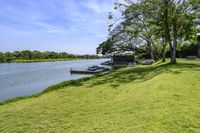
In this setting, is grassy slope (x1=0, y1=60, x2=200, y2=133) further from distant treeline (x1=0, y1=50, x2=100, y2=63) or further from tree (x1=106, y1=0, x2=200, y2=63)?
distant treeline (x1=0, y1=50, x2=100, y2=63)

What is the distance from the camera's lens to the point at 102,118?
435cm


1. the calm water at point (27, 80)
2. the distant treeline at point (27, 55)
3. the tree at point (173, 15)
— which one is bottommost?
the calm water at point (27, 80)

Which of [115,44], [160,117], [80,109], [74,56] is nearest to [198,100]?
[160,117]

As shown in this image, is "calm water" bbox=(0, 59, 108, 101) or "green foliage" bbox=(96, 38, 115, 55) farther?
"green foliage" bbox=(96, 38, 115, 55)

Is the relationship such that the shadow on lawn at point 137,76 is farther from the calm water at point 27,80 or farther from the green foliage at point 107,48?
the green foliage at point 107,48

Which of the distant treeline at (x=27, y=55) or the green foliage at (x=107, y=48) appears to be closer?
the green foliage at (x=107, y=48)

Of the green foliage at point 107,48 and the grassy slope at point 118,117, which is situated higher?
the green foliage at point 107,48

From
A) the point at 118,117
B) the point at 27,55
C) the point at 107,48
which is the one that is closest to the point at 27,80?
the point at 118,117

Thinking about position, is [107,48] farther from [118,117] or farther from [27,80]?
[118,117]

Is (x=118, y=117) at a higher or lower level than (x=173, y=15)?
lower

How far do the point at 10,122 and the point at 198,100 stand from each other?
4996 millimetres

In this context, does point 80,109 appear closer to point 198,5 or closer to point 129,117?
point 129,117

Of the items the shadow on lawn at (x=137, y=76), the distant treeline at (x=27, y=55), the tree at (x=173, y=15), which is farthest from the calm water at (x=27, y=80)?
the distant treeline at (x=27, y=55)

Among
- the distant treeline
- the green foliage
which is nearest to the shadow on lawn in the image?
the green foliage
